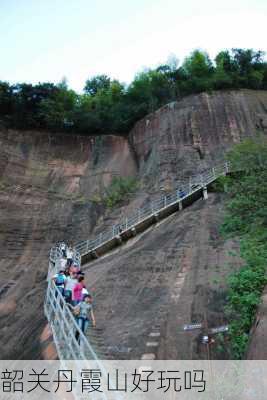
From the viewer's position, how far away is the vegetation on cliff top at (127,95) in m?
35.7

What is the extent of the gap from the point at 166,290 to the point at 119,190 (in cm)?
1608

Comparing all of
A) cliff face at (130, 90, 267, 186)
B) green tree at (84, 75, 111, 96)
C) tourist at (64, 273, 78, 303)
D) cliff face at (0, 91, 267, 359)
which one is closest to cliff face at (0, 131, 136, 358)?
cliff face at (0, 91, 267, 359)

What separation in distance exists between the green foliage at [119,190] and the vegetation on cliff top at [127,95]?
8678 millimetres

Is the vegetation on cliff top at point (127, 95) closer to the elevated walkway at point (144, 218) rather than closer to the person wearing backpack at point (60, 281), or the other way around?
the elevated walkway at point (144, 218)

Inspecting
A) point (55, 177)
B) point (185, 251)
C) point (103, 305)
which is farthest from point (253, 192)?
point (55, 177)

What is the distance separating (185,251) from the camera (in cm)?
1627

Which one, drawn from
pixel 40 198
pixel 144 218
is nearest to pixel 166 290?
pixel 144 218

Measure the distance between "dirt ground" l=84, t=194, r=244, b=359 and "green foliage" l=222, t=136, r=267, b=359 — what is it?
0.46 m

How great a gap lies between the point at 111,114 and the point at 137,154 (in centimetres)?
638

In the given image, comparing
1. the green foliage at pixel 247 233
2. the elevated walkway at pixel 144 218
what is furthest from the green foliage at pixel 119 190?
the green foliage at pixel 247 233

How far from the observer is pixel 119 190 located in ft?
94.3

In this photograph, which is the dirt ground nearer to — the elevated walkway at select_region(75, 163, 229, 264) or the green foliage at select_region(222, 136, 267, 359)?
the green foliage at select_region(222, 136, 267, 359)

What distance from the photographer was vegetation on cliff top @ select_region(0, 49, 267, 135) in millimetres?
35719

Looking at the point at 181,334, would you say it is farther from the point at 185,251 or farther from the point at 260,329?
the point at 185,251
